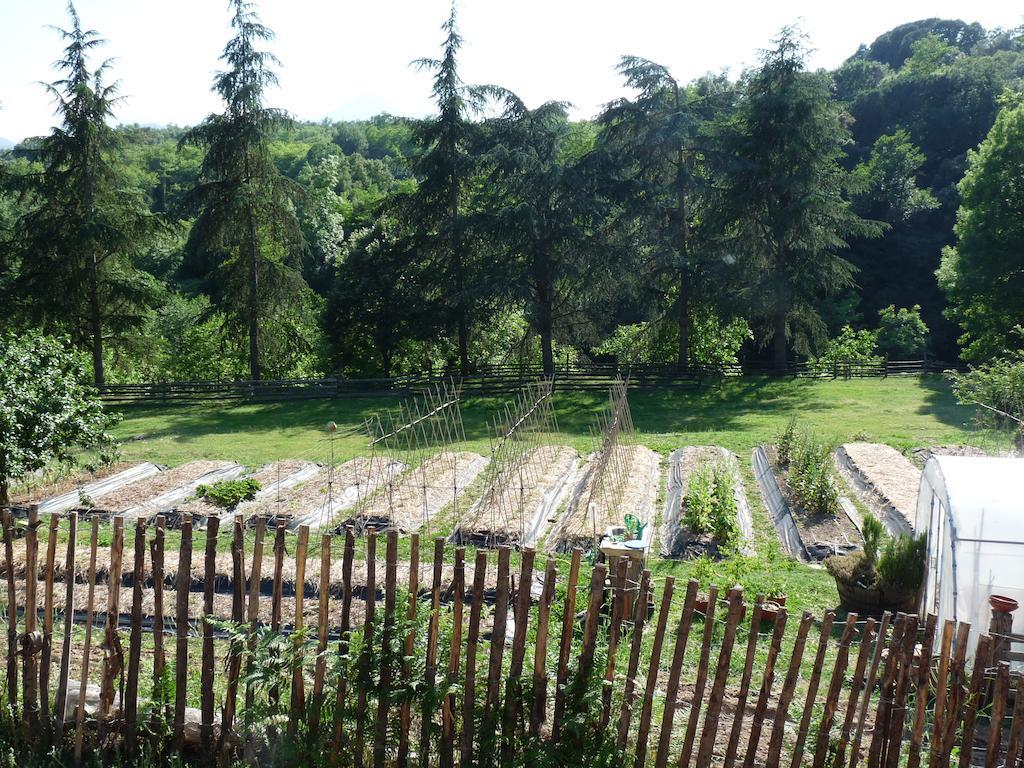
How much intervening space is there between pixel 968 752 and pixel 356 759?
3.12m

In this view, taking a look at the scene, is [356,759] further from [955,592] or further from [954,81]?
[954,81]

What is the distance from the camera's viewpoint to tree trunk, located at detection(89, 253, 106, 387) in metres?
25.8

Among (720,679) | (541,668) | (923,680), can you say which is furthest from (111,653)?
(923,680)

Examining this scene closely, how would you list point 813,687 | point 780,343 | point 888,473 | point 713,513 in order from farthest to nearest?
point 780,343
point 888,473
point 713,513
point 813,687

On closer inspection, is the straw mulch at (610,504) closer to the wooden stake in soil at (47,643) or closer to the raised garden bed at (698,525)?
the raised garden bed at (698,525)

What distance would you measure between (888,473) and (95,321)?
23129 millimetres

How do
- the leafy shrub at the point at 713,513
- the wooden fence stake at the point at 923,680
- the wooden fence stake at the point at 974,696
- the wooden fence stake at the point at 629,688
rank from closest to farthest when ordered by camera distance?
the wooden fence stake at the point at 974,696
the wooden fence stake at the point at 923,680
the wooden fence stake at the point at 629,688
the leafy shrub at the point at 713,513

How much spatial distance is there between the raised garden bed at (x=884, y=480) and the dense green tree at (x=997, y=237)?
13.4 meters

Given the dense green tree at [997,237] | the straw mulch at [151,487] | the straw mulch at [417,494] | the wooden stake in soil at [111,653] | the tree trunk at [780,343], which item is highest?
the dense green tree at [997,237]

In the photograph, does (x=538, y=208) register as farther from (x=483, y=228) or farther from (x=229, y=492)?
(x=229, y=492)

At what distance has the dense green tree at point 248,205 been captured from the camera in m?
25.4

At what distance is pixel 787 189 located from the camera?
26.6m

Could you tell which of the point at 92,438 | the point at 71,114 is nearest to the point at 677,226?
the point at 71,114

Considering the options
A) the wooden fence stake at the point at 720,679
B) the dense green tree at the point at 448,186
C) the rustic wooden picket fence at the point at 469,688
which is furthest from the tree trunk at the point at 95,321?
the wooden fence stake at the point at 720,679
